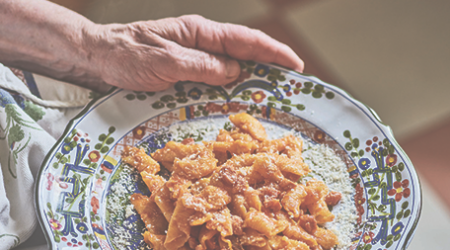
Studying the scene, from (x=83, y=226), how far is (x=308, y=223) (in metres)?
0.62

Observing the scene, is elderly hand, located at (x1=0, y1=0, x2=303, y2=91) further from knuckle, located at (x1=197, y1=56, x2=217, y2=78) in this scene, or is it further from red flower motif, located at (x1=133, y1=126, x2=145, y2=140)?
red flower motif, located at (x1=133, y1=126, x2=145, y2=140)

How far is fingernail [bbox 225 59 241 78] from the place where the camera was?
149 cm

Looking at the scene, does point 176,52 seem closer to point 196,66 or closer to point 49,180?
point 196,66

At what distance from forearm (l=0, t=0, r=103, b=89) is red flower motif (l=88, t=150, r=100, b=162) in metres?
0.37

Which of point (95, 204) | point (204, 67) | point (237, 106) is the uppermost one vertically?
point (204, 67)

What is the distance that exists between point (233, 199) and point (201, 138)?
0.37m

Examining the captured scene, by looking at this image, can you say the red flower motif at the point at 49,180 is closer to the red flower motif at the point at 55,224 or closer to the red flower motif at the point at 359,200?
the red flower motif at the point at 55,224

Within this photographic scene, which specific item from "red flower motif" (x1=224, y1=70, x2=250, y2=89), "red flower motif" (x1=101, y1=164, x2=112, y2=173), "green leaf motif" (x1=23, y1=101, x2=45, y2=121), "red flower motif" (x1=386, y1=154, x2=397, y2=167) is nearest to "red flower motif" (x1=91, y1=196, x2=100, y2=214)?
"red flower motif" (x1=101, y1=164, x2=112, y2=173)

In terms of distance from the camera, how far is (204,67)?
4.75 feet

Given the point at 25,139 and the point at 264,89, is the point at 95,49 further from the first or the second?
the point at 264,89

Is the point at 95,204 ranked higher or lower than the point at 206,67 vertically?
lower

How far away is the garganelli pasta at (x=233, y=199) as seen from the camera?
39.8 inches

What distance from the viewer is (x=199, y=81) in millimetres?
1482

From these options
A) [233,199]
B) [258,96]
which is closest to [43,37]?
[258,96]
